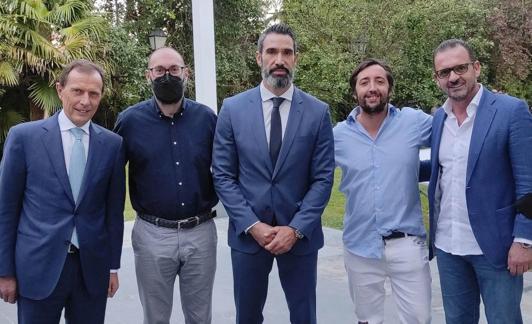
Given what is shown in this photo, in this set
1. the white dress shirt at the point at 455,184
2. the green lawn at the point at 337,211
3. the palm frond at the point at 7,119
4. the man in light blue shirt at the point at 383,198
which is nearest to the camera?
the white dress shirt at the point at 455,184

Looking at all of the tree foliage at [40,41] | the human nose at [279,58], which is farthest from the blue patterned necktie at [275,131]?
the tree foliage at [40,41]

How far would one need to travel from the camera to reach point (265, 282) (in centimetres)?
308

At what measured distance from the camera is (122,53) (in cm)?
1543

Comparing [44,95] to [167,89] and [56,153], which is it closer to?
[167,89]

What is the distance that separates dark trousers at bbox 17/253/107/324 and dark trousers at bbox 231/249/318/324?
74cm

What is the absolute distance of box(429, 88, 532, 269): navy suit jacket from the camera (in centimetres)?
271

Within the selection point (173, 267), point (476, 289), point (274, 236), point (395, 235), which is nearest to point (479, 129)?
point (395, 235)

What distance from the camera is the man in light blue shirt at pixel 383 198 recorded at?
311 cm

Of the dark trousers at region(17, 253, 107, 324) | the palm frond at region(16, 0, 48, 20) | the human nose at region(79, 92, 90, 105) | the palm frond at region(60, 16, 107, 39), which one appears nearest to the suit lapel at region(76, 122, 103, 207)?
the human nose at region(79, 92, 90, 105)

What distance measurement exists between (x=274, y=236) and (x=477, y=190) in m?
1.08

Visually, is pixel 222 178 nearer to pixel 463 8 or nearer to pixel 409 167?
pixel 409 167

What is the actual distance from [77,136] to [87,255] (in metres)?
0.61

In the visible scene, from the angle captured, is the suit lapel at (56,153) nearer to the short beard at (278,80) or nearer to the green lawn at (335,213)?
the short beard at (278,80)

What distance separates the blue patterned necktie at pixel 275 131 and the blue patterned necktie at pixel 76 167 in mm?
986
